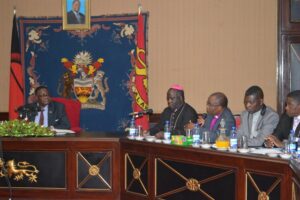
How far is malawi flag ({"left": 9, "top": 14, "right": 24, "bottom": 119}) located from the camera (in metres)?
7.44

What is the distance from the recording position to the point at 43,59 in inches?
304

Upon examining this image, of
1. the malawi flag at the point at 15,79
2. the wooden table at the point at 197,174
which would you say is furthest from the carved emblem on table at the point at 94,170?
the malawi flag at the point at 15,79

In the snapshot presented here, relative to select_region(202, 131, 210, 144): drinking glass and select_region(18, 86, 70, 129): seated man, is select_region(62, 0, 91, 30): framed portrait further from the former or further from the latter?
select_region(202, 131, 210, 144): drinking glass

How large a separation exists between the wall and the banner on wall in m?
0.30

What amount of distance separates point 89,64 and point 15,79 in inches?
44.6

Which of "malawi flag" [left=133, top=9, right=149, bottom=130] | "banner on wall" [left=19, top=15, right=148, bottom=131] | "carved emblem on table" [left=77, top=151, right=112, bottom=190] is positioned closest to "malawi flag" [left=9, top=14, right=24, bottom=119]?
"banner on wall" [left=19, top=15, right=148, bottom=131]

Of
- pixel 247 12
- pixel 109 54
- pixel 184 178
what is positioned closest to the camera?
pixel 184 178

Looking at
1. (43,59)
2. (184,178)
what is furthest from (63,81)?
(184,178)

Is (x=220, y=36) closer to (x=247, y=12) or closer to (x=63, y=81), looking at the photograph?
(x=247, y=12)

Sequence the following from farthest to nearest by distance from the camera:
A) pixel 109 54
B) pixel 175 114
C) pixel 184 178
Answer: pixel 109 54
pixel 175 114
pixel 184 178

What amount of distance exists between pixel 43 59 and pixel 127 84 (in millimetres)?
1400

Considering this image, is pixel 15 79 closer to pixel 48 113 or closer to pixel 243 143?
pixel 48 113

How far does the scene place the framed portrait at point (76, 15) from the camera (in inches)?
296

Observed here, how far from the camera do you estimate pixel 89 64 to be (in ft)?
25.0
